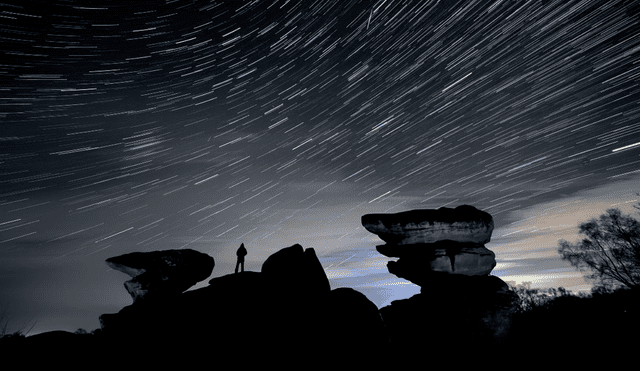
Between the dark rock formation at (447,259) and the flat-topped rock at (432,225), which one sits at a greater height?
the flat-topped rock at (432,225)

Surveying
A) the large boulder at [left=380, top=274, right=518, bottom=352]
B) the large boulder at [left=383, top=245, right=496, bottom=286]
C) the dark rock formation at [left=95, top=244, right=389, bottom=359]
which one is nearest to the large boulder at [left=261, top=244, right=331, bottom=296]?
the dark rock formation at [left=95, top=244, right=389, bottom=359]

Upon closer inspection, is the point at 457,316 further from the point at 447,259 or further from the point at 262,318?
the point at 262,318

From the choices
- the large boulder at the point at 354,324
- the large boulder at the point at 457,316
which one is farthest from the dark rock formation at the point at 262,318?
the large boulder at the point at 457,316

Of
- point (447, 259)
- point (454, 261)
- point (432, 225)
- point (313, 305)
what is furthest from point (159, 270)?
point (454, 261)

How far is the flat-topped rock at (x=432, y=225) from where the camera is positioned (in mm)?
16594

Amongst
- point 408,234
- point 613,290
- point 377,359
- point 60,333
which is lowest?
point 613,290

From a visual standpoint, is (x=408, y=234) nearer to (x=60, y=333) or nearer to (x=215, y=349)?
(x=215, y=349)

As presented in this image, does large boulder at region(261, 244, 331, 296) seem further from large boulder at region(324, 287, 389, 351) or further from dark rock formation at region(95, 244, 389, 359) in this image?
large boulder at region(324, 287, 389, 351)

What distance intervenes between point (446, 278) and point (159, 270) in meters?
16.8

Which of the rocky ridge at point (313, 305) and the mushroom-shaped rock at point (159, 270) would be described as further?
the mushroom-shaped rock at point (159, 270)

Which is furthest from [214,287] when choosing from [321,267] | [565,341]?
[565,341]

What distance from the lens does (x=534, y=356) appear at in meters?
13.6

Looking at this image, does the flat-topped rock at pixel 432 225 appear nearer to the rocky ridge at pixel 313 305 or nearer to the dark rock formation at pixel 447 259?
the rocky ridge at pixel 313 305

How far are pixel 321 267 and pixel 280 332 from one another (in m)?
3.80
